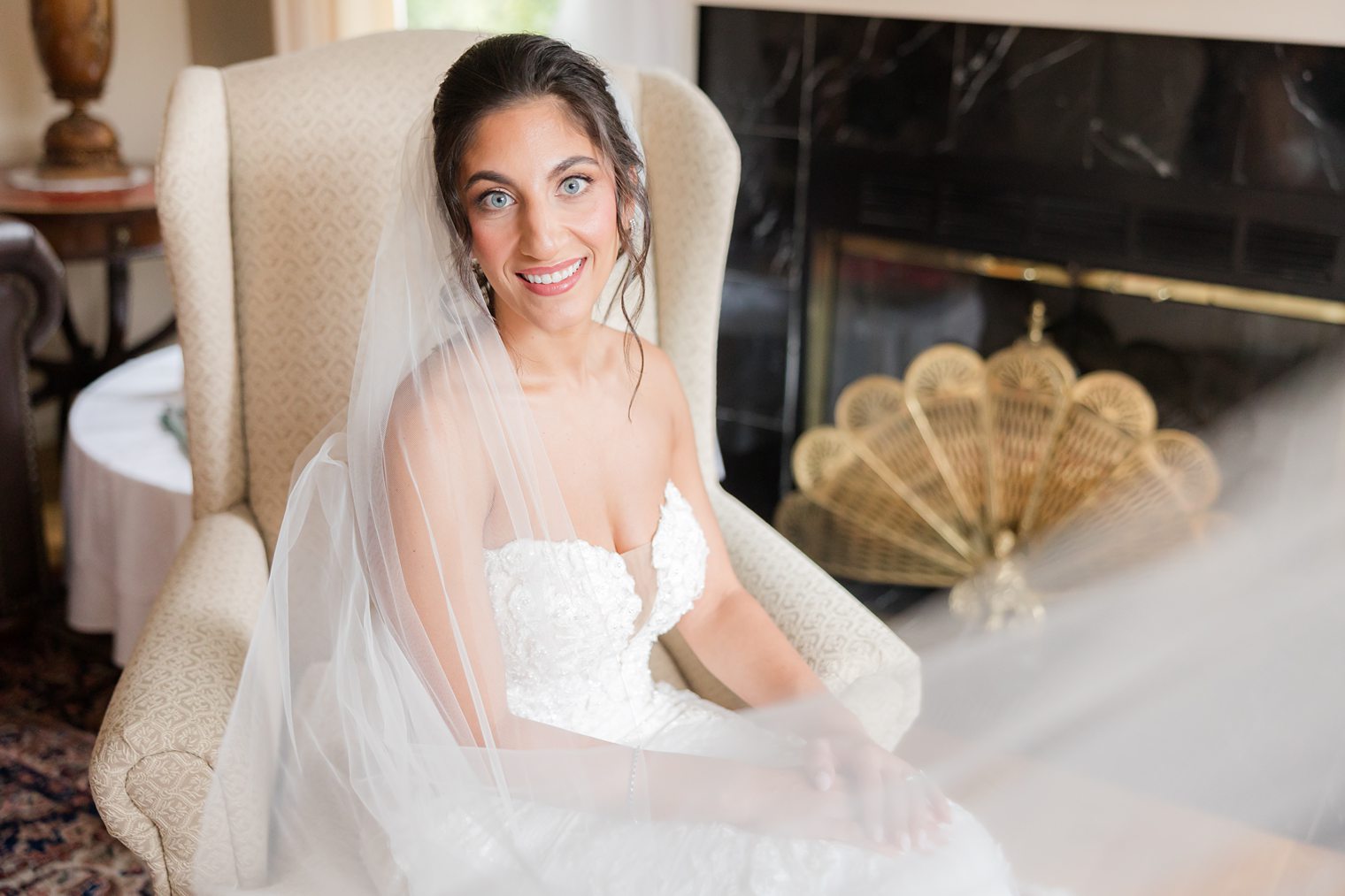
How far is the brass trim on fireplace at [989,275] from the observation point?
281cm

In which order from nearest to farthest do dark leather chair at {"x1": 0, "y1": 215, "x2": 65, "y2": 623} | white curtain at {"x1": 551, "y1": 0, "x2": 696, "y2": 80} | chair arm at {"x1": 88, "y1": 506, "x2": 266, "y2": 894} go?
chair arm at {"x1": 88, "y1": 506, "x2": 266, "y2": 894}, dark leather chair at {"x1": 0, "y1": 215, "x2": 65, "y2": 623}, white curtain at {"x1": 551, "y1": 0, "x2": 696, "y2": 80}

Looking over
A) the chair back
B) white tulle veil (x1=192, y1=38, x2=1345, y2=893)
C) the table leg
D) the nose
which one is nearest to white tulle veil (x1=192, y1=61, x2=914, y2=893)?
white tulle veil (x1=192, y1=38, x2=1345, y2=893)

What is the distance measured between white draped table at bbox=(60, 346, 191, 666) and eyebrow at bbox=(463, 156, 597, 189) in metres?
1.28

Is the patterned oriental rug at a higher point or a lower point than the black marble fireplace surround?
lower

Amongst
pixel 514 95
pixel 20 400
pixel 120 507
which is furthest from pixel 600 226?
pixel 20 400

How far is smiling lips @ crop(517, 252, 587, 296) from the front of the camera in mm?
1565

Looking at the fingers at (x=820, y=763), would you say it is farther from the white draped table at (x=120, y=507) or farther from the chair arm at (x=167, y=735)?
the white draped table at (x=120, y=507)

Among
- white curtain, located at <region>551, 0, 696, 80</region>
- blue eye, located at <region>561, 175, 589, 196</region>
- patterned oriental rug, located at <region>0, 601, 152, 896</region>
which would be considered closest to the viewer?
blue eye, located at <region>561, 175, 589, 196</region>

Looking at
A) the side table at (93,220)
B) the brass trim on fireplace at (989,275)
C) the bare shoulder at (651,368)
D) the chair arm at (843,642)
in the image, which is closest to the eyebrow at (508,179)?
the bare shoulder at (651,368)

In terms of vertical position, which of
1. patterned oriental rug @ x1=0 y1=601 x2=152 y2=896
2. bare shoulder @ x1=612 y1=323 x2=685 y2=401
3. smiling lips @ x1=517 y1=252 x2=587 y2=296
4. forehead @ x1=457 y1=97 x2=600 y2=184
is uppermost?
forehead @ x1=457 y1=97 x2=600 y2=184

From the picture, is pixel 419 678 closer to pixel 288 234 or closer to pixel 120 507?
pixel 288 234

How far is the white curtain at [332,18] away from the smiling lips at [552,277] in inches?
109

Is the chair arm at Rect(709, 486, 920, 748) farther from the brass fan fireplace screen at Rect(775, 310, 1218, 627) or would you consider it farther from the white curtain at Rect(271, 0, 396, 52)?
the white curtain at Rect(271, 0, 396, 52)

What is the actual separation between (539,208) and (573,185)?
2.6 inches
